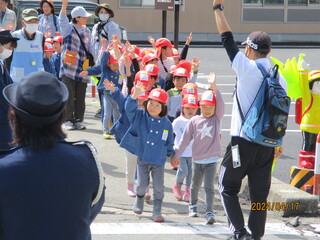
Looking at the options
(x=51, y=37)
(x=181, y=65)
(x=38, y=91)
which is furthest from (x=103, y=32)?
(x=38, y=91)

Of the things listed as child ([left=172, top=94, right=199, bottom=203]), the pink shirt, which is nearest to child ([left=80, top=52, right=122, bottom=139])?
child ([left=172, top=94, right=199, bottom=203])

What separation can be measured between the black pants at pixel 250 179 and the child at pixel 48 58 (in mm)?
5606

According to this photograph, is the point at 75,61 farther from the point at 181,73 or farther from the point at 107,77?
the point at 181,73

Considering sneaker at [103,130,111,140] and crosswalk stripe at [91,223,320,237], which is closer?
crosswalk stripe at [91,223,320,237]

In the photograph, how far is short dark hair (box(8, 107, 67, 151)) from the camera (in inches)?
118

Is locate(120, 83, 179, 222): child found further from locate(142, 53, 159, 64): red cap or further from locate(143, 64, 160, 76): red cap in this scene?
locate(142, 53, 159, 64): red cap

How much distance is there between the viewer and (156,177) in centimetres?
700

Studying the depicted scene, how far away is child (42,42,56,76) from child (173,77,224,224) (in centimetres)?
436

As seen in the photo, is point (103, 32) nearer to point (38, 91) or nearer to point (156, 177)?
point (156, 177)

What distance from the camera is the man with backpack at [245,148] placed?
570cm

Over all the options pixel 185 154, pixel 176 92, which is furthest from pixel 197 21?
pixel 185 154

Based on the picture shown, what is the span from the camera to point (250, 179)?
595cm

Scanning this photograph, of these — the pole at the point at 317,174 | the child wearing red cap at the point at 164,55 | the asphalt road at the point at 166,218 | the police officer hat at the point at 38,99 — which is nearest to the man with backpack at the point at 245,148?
the asphalt road at the point at 166,218

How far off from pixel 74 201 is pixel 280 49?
1042 inches
